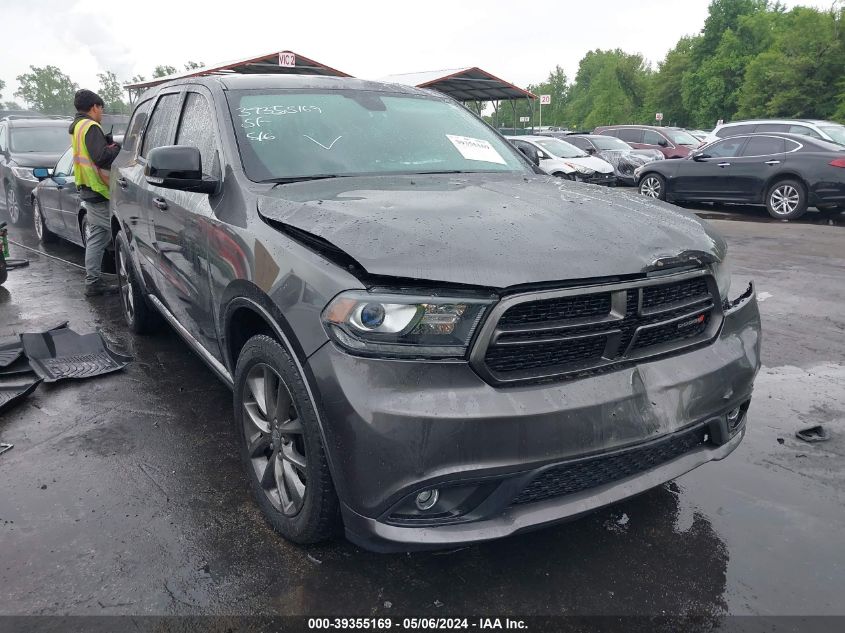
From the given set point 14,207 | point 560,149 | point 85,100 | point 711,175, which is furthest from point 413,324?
point 560,149

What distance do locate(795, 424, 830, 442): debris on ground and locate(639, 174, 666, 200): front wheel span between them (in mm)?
10909

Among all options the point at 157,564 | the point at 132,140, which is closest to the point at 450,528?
the point at 157,564

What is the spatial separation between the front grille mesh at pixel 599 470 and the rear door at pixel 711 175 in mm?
11770

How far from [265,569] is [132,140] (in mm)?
3824

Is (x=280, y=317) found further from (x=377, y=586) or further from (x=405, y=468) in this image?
(x=377, y=586)

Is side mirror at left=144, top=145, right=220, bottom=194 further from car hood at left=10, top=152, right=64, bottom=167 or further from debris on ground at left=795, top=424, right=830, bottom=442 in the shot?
car hood at left=10, top=152, right=64, bottom=167

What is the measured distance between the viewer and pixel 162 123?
13.9 feet

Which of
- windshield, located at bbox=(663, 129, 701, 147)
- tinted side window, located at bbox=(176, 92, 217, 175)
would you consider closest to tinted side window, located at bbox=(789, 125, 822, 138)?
windshield, located at bbox=(663, 129, 701, 147)

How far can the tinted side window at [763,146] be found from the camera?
38.9 feet

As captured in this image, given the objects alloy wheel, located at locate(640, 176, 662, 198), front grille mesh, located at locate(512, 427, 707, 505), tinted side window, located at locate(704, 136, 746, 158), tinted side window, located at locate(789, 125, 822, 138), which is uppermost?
tinted side window, located at locate(789, 125, 822, 138)

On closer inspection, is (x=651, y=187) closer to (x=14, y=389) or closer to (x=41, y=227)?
(x=41, y=227)

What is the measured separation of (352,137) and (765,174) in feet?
36.5

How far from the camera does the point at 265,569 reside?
7.84 ft

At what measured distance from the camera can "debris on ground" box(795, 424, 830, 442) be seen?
3397mm
